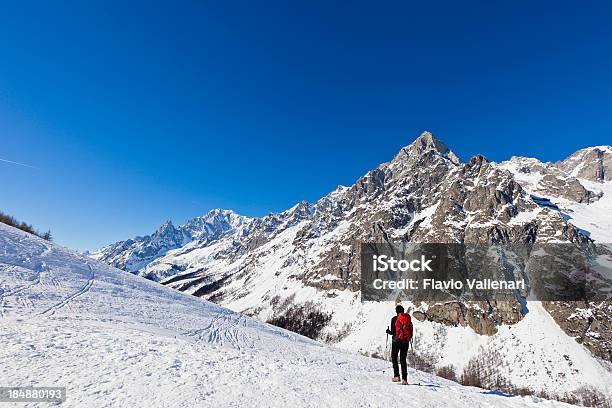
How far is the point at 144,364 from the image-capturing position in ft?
34.8

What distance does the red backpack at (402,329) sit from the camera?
12.6 m

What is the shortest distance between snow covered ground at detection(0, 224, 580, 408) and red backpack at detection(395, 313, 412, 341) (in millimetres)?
1747

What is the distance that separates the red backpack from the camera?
12609 millimetres

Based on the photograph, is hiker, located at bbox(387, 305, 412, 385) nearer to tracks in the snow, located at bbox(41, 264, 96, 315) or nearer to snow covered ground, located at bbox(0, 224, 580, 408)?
snow covered ground, located at bbox(0, 224, 580, 408)

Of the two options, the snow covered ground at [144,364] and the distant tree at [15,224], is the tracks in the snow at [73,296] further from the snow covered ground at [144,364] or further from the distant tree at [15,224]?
the distant tree at [15,224]

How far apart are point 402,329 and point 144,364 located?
9.33 metres

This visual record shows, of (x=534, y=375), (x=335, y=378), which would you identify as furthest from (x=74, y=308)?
(x=534, y=375)

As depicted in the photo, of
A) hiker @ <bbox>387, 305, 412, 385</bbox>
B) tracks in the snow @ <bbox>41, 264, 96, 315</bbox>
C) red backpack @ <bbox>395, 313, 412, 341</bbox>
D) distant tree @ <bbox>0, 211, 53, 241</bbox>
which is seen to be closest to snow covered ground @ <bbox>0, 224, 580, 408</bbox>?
tracks in the snow @ <bbox>41, 264, 96, 315</bbox>

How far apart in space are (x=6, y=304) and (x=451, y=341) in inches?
8181

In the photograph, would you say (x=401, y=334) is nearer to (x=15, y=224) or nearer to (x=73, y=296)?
(x=73, y=296)

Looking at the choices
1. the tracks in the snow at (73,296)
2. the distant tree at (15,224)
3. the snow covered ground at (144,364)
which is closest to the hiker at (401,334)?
the snow covered ground at (144,364)

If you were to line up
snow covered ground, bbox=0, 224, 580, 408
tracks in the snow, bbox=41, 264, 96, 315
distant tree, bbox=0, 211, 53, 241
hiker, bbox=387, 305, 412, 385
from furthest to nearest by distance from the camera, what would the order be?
distant tree, bbox=0, 211, 53, 241
tracks in the snow, bbox=41, 264, 96, 315
hiker, bbox=387, 305, 412, 385
snow covered ground, bbox=0, 224, 580, 408

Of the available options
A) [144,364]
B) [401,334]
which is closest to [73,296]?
[144,364]

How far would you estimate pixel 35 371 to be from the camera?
29.5 feet
